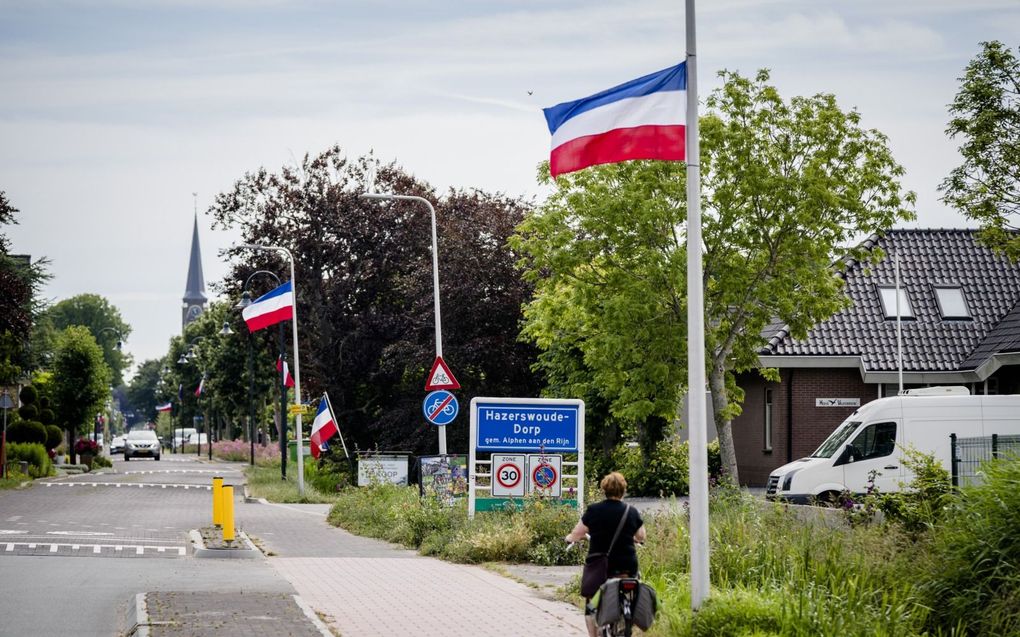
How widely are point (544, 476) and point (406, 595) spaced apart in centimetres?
572

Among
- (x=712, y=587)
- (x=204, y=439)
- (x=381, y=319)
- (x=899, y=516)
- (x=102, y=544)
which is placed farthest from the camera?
(x=204, y=439)

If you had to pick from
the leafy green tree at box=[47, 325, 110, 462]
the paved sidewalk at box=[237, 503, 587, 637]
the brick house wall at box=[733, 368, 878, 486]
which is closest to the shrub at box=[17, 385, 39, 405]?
the leafy green tree at box=[47, 325, 110, 462]

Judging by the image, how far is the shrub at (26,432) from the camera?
52.4 meters

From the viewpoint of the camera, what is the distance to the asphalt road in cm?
1355

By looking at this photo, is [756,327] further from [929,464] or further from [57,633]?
[57,633]

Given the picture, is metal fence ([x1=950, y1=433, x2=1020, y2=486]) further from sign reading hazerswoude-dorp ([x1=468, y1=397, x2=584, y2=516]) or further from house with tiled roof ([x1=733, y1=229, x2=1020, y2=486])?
house with tiled roof ([x1=733, y1=229, x2=1020, y2=486])

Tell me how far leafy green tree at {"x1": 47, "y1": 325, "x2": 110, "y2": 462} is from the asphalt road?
24.7 m

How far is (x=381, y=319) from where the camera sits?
142 feet

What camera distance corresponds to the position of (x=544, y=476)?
65.7 feet

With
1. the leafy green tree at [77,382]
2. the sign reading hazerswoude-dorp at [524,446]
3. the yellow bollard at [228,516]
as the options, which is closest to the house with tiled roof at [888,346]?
the sign reading hazerswoude-dorp at [524,446]

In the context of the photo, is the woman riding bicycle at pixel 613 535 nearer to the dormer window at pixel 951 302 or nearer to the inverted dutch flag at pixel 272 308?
the inverted dutch flag at pixel 272 308

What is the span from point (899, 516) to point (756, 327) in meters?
16.2

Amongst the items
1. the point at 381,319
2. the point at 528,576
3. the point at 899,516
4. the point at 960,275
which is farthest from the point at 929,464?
the point at 381,319

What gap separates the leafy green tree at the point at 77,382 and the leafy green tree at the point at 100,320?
9041 centimetres
